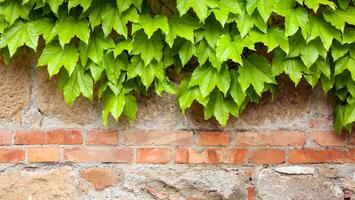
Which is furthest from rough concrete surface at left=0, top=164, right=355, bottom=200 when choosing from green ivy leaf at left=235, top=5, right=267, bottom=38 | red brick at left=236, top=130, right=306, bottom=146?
green ivy leaf at left=235, top=5, right=267, bottom=38

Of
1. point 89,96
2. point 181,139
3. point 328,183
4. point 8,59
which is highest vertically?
point 8,59

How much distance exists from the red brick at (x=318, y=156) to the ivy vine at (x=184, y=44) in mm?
181

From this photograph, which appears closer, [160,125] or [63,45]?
[63,45]

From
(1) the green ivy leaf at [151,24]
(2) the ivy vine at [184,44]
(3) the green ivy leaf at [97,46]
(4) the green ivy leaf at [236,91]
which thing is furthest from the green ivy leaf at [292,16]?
(3) the green ivy leaf at [97,46]

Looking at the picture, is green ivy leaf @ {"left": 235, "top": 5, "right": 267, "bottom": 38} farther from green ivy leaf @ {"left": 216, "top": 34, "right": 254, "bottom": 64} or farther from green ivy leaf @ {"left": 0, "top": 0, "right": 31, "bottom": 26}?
green ivy leaf @ {"left": 0, "top": 0, "right": 31, "bottom": 26}

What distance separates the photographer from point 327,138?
191 centimetres

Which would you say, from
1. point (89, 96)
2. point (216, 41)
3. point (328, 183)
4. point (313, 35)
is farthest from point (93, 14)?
point (328, 183)

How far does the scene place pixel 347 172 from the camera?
6.31 ft

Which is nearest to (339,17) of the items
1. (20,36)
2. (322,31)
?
(322,31)

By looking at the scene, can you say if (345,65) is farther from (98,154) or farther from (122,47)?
(98,154)

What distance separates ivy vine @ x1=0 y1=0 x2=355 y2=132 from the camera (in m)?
1.69

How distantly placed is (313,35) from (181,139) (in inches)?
24.4

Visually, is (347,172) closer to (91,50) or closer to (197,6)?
(197,6)

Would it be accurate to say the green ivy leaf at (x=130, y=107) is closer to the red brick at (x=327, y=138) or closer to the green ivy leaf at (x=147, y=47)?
the green ivy leaf at (x=147, y=47)
